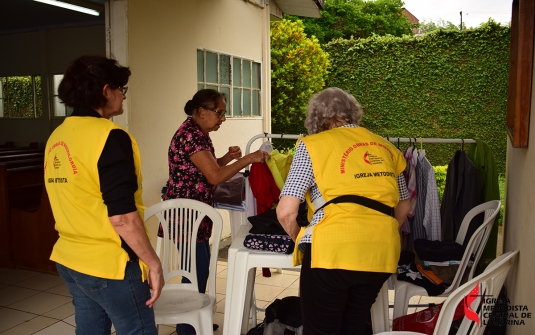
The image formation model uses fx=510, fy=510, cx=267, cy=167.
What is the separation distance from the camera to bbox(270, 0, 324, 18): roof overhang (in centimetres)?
728

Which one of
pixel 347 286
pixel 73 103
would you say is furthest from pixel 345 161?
pixel 73 103

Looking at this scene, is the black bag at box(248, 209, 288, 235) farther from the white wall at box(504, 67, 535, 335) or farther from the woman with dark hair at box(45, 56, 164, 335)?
the white wall at box(504, 67, 535, 335)

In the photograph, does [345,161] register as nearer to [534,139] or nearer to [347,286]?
[347,286]

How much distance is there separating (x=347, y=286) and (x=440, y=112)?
989 cm

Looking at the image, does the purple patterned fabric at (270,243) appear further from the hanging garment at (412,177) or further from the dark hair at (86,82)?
the dark hair at (86,82)

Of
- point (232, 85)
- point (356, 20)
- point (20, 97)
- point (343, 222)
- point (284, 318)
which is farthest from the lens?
point (356, 20)

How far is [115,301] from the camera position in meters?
1.73

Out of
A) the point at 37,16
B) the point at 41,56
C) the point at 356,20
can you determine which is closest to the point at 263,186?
Result: the point at 37,16

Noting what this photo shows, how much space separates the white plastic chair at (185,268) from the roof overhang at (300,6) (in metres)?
4.94

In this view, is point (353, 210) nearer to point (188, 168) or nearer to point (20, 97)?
point (188, 168)

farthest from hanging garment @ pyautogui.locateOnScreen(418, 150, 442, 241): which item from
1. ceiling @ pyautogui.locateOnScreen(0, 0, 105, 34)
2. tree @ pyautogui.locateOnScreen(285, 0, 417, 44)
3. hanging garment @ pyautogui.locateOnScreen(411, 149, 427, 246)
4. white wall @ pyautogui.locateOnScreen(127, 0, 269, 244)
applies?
tree @ pyautogui.locateOnScreen(285, 0, 417, 44)

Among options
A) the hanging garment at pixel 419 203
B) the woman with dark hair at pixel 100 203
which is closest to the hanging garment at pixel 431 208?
the hanging garment at pixel 419 203

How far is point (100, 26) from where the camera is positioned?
7762 millimetres

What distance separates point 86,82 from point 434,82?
10282 millimetres
